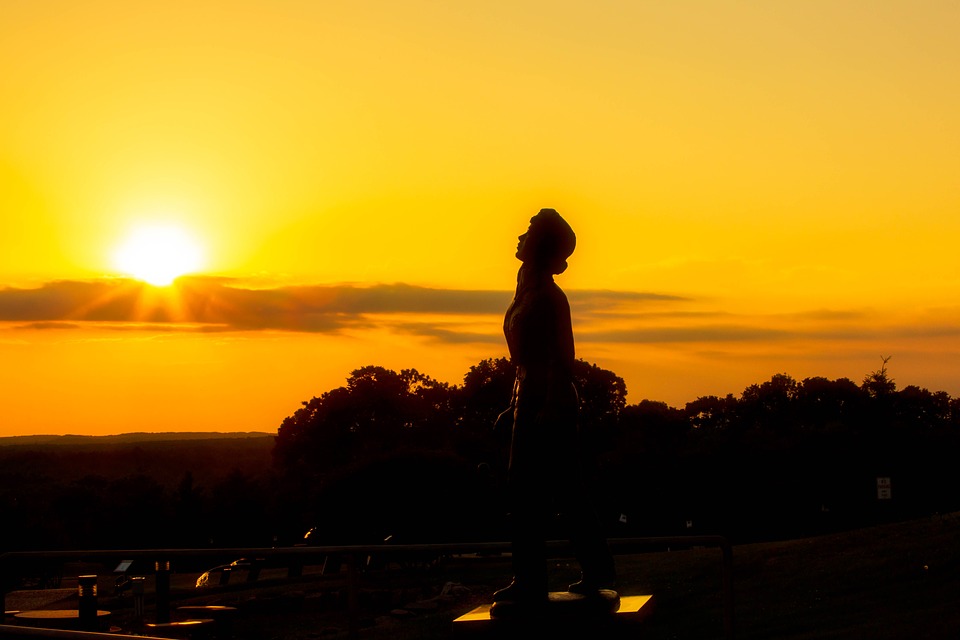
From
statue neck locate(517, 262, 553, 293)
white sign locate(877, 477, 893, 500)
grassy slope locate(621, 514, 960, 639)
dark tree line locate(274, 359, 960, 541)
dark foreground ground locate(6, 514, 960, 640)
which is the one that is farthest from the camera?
white sign locate(877, 477, 893, 500)

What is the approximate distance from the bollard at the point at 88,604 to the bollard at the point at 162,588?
1.55 meters

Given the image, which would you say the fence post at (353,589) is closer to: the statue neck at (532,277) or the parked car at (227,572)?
the statue neck at (532,277)

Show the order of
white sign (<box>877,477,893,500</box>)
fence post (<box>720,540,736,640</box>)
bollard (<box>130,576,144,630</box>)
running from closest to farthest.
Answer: fence post (<box>720,540,736,640</box>), bollard (<box>130,576,144,630</box>), white sign (<box>877,477,893,500</box>)

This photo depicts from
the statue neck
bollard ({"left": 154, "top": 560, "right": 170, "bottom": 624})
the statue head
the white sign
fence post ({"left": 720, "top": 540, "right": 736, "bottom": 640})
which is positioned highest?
the statue head

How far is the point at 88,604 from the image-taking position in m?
15.4

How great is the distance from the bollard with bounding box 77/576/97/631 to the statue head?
8.19 m

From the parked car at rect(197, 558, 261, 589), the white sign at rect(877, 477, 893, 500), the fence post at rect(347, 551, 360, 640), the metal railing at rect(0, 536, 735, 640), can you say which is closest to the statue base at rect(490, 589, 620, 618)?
the metal railing at rect(0, 536, 735, 640)

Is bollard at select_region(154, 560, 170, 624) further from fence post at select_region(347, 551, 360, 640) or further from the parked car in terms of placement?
the parked car

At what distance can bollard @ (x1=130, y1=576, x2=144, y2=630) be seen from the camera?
45.4 ft

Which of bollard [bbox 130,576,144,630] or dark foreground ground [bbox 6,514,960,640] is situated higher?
bollard [bbox 130,576,144,630]

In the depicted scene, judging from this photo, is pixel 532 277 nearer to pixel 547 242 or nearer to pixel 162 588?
pixel 547 242

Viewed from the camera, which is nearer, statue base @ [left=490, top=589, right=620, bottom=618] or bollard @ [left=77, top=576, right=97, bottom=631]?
statue base @ [left=490, top=589, right=620, bottom=618]

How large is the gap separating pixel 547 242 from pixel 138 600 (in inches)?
299

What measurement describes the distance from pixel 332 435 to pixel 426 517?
31204mm
